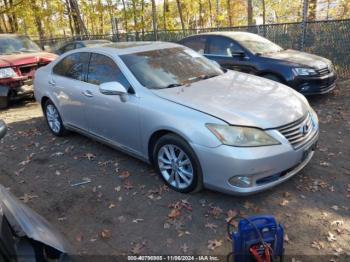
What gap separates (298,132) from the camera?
362 centimetres

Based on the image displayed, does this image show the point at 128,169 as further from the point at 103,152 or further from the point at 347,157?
the point at 347,157

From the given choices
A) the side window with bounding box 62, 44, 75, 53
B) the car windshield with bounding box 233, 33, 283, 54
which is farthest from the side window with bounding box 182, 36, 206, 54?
the side window with bounding box 62, 44, 75, 53

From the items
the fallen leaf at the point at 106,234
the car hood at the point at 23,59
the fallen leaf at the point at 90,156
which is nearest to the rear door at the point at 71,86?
the fallen leaf at the point at 90,156

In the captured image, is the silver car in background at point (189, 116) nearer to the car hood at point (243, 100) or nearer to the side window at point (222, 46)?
the car hood at point (243, 100)

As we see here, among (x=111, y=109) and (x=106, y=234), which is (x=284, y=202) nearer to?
(x=106, y=234)

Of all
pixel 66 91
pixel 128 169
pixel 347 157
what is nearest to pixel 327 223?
pixel 347 157

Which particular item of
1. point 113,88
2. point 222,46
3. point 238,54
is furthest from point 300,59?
point 113,88

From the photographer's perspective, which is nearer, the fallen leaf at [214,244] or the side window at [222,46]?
the fallen leaf at [214,244]

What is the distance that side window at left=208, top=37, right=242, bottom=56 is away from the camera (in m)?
7.76

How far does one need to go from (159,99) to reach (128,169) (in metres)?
1.28

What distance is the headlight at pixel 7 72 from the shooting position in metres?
8.20

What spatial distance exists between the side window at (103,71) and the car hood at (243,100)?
24.1 inches

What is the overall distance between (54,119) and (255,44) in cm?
465

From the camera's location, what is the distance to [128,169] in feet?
15.5
